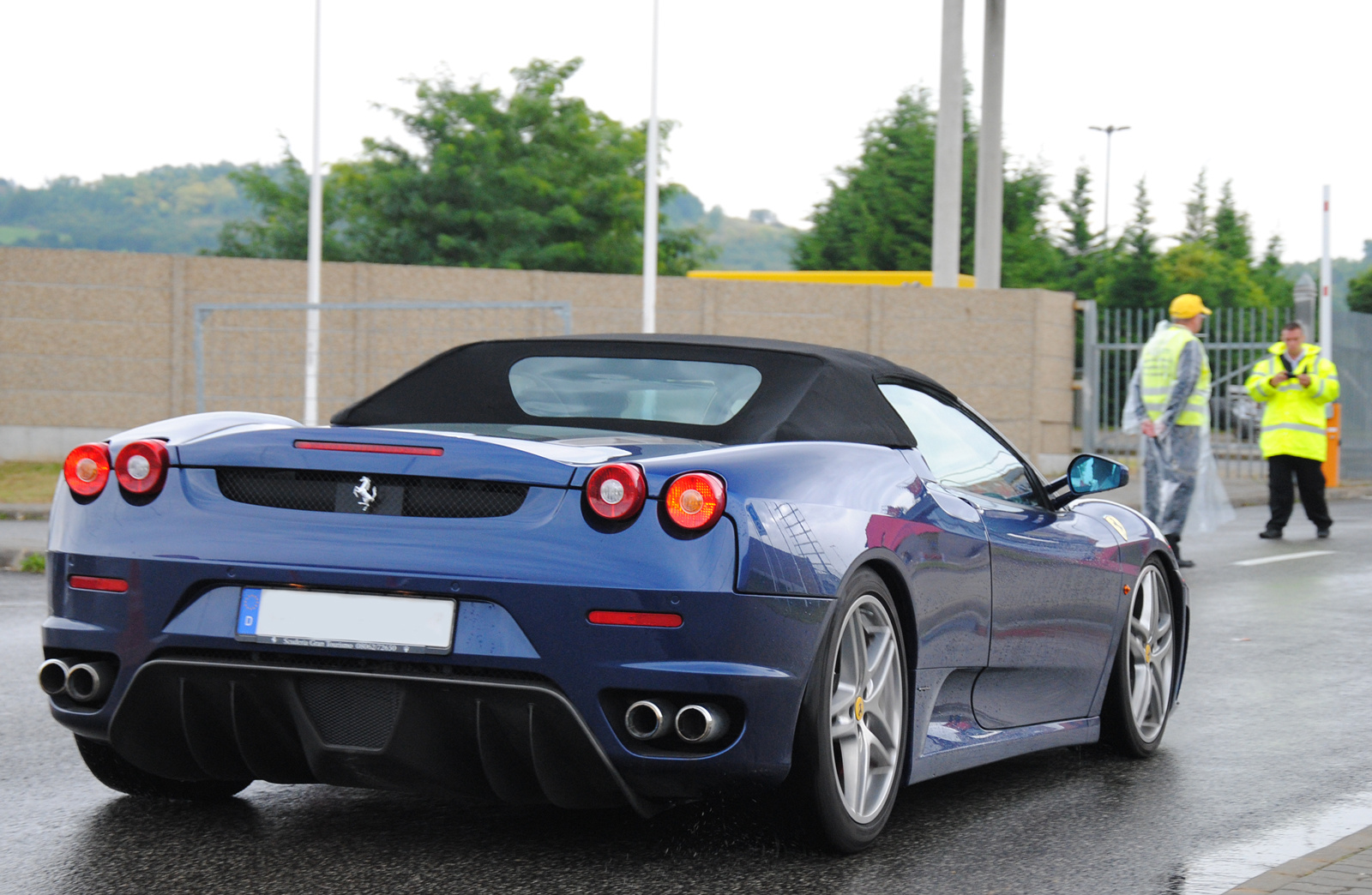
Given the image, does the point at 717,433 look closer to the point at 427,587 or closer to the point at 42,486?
the point at 427,587

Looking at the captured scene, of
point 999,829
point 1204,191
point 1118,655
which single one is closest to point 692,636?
point 999,829

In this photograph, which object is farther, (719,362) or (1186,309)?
(1186,309)

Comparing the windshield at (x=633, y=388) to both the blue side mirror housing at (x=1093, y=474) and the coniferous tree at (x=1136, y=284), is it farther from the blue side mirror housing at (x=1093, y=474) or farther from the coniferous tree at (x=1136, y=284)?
the coniferous tree at (x=1136, y=284)

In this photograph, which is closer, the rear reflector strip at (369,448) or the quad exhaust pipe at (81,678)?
the rear reflector strip at (369,448)

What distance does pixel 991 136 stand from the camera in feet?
92.0

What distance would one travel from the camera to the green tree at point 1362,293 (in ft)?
262

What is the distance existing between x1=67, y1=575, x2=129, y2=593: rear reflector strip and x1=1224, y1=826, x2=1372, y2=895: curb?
102 inches

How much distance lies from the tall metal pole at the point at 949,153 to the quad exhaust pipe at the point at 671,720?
21.6 metres

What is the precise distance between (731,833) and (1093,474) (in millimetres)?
1786

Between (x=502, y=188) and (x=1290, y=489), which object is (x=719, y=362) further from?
(x=502, y=188)

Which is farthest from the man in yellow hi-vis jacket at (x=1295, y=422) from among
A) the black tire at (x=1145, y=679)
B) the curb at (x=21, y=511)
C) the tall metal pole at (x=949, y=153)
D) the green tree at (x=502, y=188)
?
the green tree at (x=502, y=188)

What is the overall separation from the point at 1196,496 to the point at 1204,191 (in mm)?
77540

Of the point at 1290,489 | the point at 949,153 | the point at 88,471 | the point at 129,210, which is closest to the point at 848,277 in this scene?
the point at 949,153

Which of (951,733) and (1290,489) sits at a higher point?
(1290,489)
